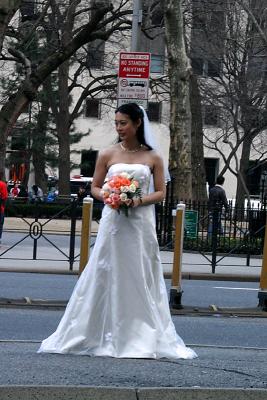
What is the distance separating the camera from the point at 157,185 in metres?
7.37

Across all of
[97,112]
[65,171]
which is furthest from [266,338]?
[97,112]

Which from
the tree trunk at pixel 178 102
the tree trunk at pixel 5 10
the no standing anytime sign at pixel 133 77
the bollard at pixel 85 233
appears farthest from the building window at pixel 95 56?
the bollard at pixel 85 233

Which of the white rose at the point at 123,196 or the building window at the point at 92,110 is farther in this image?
the building window at the point at 92,110

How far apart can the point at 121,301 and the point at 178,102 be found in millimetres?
17735

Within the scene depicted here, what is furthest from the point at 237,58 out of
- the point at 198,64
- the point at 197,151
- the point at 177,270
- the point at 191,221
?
the point at 177,270

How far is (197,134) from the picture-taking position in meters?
30.4

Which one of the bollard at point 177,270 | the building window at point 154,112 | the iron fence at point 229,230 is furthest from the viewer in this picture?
the building window at point 154,112

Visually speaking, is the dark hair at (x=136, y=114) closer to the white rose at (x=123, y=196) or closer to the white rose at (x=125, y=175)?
the white rose at (x=125, y=175)

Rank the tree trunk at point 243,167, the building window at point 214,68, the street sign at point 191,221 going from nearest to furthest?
the street sign at point 191,221 < the building window at point 214,68 < the tree trunk at point 243,167

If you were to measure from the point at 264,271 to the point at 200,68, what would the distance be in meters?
32.9

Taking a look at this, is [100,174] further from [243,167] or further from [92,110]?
[92,110]

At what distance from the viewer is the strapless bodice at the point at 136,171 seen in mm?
7277

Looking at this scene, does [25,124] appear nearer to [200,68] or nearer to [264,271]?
[200,68]

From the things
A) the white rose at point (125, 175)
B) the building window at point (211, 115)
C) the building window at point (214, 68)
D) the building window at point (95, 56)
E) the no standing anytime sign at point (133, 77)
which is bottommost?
the white rose at point (125, 175)
